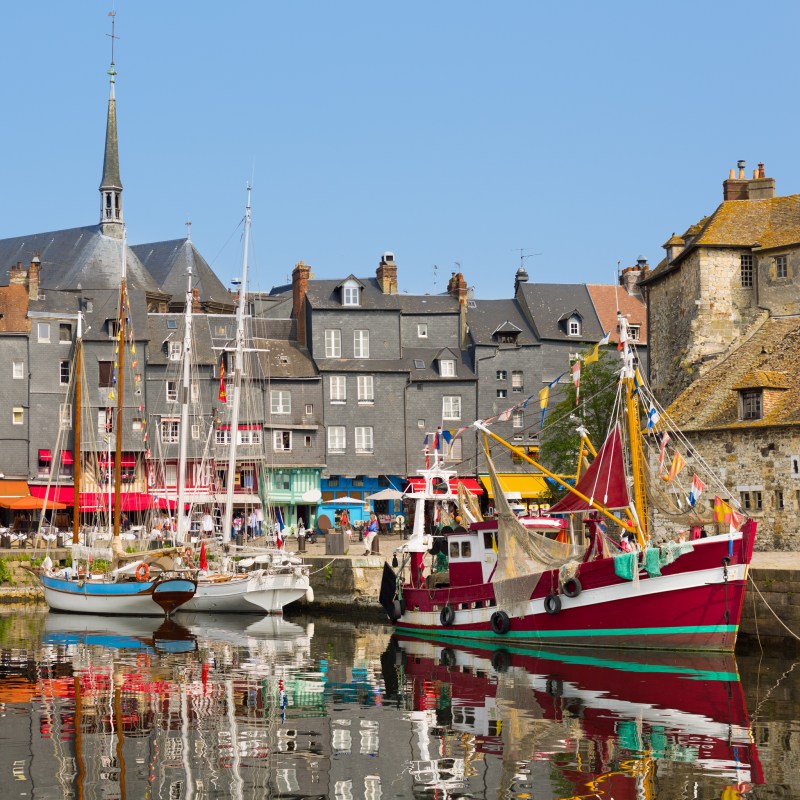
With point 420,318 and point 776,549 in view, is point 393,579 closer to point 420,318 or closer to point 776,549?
point 776,549

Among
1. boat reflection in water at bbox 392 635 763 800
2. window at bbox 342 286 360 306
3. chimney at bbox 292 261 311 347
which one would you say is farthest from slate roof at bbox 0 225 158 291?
boat reflection in water at bbox 392 635 763 800

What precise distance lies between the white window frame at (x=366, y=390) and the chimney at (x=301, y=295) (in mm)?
4187

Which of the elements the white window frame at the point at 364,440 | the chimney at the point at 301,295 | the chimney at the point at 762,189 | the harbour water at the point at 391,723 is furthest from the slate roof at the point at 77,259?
the harbour water at the point at 391,723

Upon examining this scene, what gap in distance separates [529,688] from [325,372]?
42.7 m

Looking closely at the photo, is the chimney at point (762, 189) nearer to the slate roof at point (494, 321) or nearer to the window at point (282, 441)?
the slate roof at point (494, 321)

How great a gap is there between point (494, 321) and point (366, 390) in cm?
873

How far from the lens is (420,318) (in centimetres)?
6875

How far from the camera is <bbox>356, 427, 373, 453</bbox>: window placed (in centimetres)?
6600

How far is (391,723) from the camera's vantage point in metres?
20.9

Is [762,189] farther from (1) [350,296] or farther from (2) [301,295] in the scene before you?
(2) [301,295]

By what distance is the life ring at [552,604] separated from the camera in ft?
101

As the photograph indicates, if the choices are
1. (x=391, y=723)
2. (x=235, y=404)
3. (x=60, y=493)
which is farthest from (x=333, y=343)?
(x=391, y=723)

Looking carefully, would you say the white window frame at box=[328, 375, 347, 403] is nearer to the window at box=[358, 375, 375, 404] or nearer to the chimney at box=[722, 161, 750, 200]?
the window at box=[358, 375, 375, 404]

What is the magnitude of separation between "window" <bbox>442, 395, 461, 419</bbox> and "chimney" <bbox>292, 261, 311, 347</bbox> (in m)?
8.33
